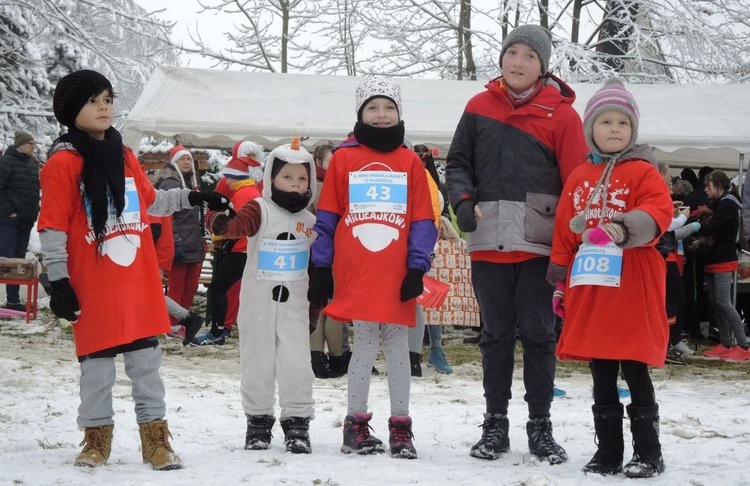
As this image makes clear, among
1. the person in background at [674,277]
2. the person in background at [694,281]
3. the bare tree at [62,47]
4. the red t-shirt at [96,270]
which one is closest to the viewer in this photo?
the red t-shirt at [96,270]

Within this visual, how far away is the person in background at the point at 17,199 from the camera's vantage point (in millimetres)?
11242

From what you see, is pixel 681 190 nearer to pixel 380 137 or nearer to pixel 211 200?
pixel 380 137

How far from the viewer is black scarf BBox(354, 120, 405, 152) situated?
172 inches

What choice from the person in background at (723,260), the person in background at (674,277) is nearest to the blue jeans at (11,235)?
the person in background at (674,277)

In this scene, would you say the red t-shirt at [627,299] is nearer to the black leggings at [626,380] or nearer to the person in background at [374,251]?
the black leggings at [626,380]

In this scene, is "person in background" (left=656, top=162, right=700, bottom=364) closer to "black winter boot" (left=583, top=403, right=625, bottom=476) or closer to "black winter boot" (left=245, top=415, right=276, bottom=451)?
"black winter boot" (left=583, top=403, right=625, bottom=476)

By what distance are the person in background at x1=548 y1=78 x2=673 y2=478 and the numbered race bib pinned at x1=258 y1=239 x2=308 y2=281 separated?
1.20 meters

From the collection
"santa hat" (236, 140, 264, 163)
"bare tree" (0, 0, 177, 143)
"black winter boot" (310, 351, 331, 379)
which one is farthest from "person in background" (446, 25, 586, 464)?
"bare tree" (0, 0, 177, 143)

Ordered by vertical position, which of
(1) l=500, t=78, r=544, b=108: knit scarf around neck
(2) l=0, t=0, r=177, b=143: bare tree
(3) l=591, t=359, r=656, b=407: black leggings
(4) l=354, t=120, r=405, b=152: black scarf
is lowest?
(3) l=591, t=359, r=656, b=407: black leggings

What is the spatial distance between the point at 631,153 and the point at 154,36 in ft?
44.8

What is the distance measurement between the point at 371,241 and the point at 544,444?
117 centimetres

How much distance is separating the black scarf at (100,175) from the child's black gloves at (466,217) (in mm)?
1451

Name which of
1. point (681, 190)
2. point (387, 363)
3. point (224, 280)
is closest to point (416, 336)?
point (224, 280)

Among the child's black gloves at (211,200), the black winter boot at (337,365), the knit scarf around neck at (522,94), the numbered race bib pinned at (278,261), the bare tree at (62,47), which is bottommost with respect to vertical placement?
the black winter boot at (337,365)
